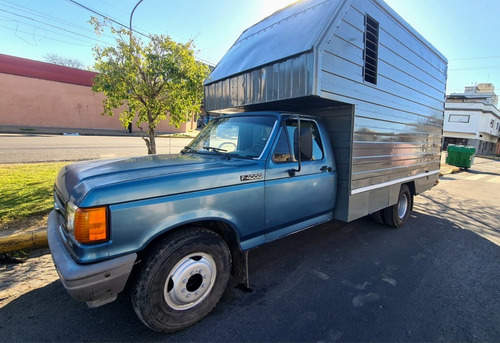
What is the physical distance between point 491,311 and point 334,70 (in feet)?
10.2

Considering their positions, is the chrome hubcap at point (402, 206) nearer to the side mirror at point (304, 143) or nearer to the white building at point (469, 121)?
the side mirror at point (304, 143)

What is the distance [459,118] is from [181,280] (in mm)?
46399

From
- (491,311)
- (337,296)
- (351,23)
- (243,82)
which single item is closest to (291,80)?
(243,82)

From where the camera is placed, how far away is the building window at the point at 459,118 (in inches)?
1436

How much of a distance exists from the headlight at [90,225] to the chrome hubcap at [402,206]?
5.29 metres

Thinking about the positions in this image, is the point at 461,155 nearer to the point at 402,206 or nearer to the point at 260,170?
the point at 402,206

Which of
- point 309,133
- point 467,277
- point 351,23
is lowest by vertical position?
point 467,277

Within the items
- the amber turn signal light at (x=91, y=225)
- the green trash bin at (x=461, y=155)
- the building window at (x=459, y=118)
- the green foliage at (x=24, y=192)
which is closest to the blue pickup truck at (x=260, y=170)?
the amber turn signal light at (x=91, y=225)

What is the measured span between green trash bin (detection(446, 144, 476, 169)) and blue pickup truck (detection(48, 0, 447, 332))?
14.6m

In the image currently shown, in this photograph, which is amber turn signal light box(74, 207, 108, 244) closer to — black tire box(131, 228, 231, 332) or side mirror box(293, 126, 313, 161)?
black tire box(131, 228, 231, 332)

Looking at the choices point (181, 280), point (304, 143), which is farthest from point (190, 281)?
point (304, 143)

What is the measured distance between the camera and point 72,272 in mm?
1909

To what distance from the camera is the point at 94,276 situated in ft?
6.34

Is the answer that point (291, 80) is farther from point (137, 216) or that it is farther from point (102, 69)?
point (102, 69)
